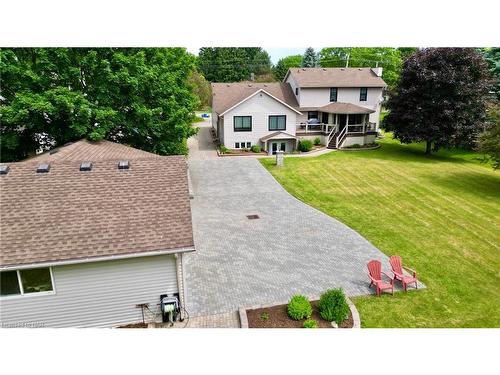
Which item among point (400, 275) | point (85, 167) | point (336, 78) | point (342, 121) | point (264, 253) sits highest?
point (336, 78)

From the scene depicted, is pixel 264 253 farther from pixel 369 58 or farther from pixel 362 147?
pixel 369 58

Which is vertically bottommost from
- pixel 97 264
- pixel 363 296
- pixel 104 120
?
pixel 363 296

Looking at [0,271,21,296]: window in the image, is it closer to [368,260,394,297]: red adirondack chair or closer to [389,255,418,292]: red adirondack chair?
[368,260,394,297]: red adirondack chair

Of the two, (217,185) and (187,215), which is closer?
(187,215)

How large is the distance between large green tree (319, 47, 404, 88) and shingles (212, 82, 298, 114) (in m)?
26.3

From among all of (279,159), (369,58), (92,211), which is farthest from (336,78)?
(369,58)

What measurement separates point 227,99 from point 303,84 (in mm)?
8705

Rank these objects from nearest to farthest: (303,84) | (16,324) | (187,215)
→ (16,324) → (187,215) → (303,84)

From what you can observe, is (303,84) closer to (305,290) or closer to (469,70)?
(469,70)

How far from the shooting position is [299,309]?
37.0ft

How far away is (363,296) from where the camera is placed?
12797 millimetres

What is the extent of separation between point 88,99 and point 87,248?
12.0 m

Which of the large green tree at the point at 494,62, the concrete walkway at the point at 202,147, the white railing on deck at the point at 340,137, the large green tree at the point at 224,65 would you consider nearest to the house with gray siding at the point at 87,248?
the concrete walkway at the point at 202,147

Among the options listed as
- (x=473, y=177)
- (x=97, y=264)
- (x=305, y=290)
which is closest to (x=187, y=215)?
(x=97, y=264)
